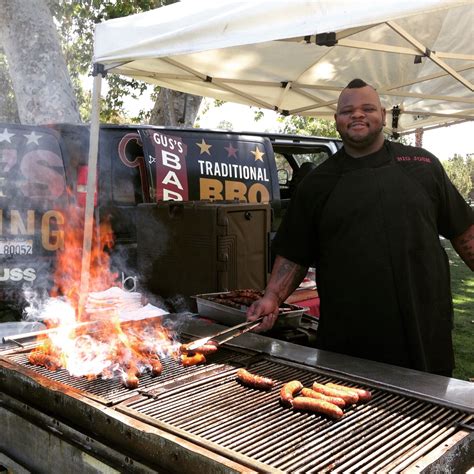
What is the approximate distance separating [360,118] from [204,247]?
1.85 metres

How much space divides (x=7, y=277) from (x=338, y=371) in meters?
3.34

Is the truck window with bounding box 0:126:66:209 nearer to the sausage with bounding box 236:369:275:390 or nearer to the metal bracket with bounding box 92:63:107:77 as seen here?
the metal bracket with bounding box 92:63:107:77

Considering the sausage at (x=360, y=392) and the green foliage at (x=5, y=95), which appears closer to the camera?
the sausage at (x=360, y=392)

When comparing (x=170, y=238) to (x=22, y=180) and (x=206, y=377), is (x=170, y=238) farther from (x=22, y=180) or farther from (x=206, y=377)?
(x=206, y=377)

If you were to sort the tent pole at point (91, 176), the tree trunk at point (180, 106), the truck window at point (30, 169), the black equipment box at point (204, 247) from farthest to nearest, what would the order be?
1. the tree trunk at point (180, 106)
2. the truck window at point (30, 169)
3. the black equipment box at point (204, 247)
4. the tent pole at point (91, 176)

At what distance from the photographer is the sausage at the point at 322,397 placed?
1.99m

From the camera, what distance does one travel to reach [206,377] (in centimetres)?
238

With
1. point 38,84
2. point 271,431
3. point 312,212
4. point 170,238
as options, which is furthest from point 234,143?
point 271,431

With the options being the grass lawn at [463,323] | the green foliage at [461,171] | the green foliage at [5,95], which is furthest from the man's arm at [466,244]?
the green foliage at [461,171]

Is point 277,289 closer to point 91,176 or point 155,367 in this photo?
point 155,367

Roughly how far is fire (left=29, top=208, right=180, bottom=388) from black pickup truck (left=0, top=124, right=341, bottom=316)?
1.14 ft

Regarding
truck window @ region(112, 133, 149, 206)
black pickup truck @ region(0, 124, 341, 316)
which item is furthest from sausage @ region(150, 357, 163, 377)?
truck window @ region(112, 133, 149, 206)

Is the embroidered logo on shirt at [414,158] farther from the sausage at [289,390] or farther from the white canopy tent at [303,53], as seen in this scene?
the sausage at [289,390]

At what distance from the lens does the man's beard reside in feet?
9.25
